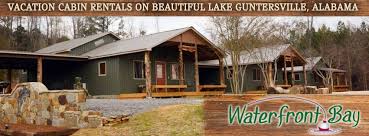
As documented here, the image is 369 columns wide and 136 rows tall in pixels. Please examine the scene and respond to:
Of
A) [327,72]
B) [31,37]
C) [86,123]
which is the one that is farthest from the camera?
[31,37]

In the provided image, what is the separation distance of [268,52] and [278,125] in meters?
26.0

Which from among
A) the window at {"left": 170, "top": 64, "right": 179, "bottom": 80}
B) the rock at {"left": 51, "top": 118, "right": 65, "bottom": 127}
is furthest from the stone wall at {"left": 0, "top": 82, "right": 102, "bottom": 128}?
the window at {"left": 170, "top": 64, "right": 179, "bottom": 80}

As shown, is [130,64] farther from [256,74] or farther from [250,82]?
[256,74]

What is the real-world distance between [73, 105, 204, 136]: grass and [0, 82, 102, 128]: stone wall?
32 centimetres

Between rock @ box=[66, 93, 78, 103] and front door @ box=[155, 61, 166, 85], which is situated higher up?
front door @ box=[155, 61, 166, 85]

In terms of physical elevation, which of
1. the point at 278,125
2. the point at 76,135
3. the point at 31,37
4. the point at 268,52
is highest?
the point at 31,37

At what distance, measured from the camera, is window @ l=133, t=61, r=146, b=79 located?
2259cm

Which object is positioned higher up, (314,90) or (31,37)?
(31,37)

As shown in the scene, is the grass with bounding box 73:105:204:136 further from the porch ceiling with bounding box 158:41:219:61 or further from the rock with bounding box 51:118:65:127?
the porch ceiling with bounding box 158:41:219:61

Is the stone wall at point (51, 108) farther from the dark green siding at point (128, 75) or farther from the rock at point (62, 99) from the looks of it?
the dark green siding at point (128, 75)

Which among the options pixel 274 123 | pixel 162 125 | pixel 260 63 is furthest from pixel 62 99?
pixel 260 63

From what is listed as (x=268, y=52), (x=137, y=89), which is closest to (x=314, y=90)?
(x=137, y=89)

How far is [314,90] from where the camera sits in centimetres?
592

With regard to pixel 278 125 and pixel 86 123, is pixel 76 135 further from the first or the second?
pixel 278 125
